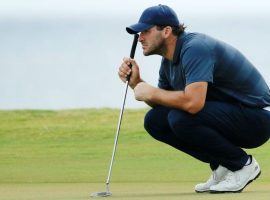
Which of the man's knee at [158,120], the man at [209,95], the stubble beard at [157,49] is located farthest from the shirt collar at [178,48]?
the man's knee at [158,120]

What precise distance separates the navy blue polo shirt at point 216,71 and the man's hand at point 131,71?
0.19 m

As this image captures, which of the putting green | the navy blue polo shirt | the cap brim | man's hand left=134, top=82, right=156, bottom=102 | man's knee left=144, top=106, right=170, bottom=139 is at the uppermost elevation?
the cap brim

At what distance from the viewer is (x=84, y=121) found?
57.9 ft

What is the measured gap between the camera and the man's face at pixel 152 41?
590cm

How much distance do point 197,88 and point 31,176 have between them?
302cm

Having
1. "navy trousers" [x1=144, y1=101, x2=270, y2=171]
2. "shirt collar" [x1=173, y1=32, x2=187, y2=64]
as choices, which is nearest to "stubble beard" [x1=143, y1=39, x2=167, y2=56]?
"shirt collar" [x1=173, y1=32, x2=187, y2=64]

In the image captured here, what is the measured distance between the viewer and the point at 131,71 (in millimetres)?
6090

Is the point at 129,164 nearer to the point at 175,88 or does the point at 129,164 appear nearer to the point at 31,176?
the point at 31,176

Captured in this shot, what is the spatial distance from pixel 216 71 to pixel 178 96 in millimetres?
329

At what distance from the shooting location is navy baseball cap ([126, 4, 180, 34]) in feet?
19.3

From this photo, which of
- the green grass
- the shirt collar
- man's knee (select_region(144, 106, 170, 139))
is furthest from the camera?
the green grass

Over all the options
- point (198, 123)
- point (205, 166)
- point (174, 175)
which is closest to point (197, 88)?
point (198, 123)

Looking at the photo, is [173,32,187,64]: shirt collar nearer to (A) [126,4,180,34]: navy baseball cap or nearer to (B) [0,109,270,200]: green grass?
(A) [126,4,180,34]: navy baseball cap

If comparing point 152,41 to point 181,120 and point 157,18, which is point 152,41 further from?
point 181,120
